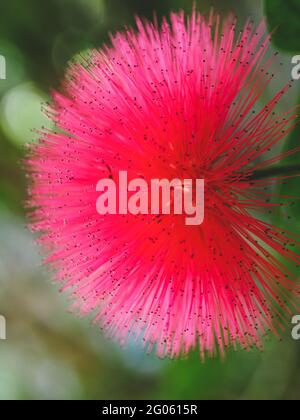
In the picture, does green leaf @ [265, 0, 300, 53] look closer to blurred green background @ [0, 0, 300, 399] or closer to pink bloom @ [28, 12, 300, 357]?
→ pink bloom @ [28, 12, 300, 357]

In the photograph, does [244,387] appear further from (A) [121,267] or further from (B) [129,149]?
(B) [129,149]

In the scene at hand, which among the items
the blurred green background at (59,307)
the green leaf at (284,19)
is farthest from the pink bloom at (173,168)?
the blurred green background at (59,307)

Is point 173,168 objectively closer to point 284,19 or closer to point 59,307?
point 284,19

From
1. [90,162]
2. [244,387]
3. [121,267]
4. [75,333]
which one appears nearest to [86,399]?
[75,333]

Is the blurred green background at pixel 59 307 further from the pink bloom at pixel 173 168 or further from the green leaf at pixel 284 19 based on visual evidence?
the pink bloom at pixel 173 168

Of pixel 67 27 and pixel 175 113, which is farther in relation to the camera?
pixel 67 27

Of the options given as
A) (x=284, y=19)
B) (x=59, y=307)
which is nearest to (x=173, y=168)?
(x=284, y=19)
